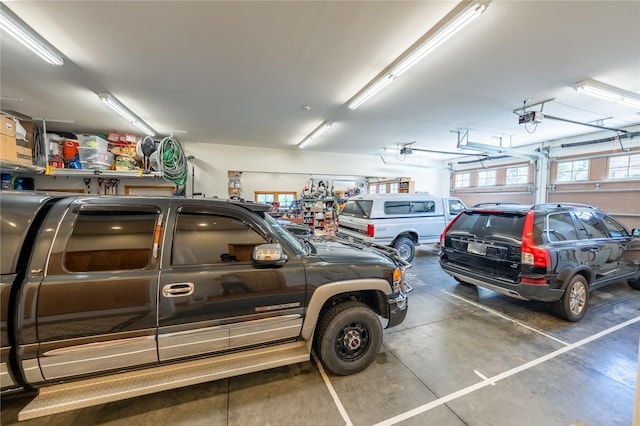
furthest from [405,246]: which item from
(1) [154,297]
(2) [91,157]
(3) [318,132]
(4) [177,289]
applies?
(2) [91,157]

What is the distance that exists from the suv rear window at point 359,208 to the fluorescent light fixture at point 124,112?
6005 mm

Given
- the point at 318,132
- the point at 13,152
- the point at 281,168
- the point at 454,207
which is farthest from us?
the point at 281,168

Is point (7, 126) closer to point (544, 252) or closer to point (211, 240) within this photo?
point (211, 240)

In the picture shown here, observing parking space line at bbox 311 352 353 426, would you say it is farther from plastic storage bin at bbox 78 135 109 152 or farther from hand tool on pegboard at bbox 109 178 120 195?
hand tool on pegboard at bbox 109 178 120 195

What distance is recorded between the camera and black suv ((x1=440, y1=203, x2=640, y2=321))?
3254 millimetres

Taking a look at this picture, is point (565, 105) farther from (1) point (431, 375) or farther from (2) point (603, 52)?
(1) point (431, 375)

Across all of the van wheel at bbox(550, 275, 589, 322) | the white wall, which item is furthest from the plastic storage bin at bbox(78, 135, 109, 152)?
the van wheel at bbox(550, 275, 589, 322)

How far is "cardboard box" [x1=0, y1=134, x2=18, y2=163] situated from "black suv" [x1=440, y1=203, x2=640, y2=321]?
8.62 m

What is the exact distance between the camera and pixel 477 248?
384 cm

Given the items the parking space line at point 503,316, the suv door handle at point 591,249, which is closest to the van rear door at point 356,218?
the parking space line at point 503,316

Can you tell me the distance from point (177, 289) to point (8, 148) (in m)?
6.30

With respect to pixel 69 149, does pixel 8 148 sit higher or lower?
lower

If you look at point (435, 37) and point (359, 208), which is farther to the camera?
point (359, 208)

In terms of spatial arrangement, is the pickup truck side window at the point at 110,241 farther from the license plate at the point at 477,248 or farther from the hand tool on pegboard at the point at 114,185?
the hand tool on pegboard at the point at 114,185
